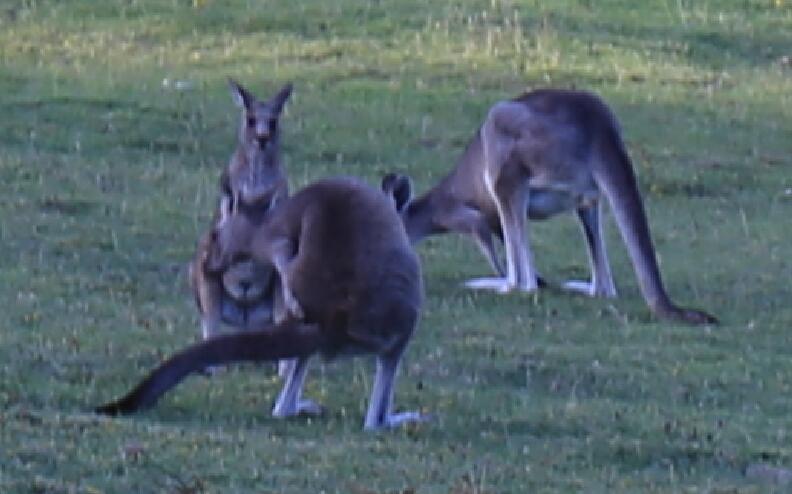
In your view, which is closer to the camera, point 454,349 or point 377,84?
point 454,349

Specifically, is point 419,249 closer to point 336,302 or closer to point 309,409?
point 309,409

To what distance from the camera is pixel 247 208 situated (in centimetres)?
905

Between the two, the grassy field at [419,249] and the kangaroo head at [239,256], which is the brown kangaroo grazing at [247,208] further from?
the grassy field at [419,249]

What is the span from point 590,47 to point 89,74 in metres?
4.34

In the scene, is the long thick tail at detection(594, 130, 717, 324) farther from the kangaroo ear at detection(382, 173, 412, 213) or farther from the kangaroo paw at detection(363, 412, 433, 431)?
the kangaroo paw at detection(363, 412, 433, 431)

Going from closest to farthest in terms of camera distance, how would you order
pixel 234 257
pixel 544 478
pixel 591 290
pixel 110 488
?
pixel 110 488
pixel 544 478
pixel 234 257
pixel 591 290

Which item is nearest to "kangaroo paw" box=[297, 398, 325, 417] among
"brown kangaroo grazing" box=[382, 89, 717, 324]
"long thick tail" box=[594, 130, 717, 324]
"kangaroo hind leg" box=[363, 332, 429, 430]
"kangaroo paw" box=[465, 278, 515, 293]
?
"kangaroo hind leg" box=[363, 332, 429, 430]

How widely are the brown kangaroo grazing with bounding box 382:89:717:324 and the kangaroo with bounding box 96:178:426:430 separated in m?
2.95

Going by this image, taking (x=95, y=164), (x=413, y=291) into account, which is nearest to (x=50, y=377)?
(x=413, y=291)

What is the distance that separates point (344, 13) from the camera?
19.7m

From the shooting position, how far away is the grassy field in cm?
773

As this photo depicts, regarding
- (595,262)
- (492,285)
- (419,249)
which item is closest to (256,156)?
(492,285)

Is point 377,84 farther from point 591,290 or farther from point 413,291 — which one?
point 413,291

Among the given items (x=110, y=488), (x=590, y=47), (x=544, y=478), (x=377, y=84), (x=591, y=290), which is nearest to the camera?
(x=110, y=488)
